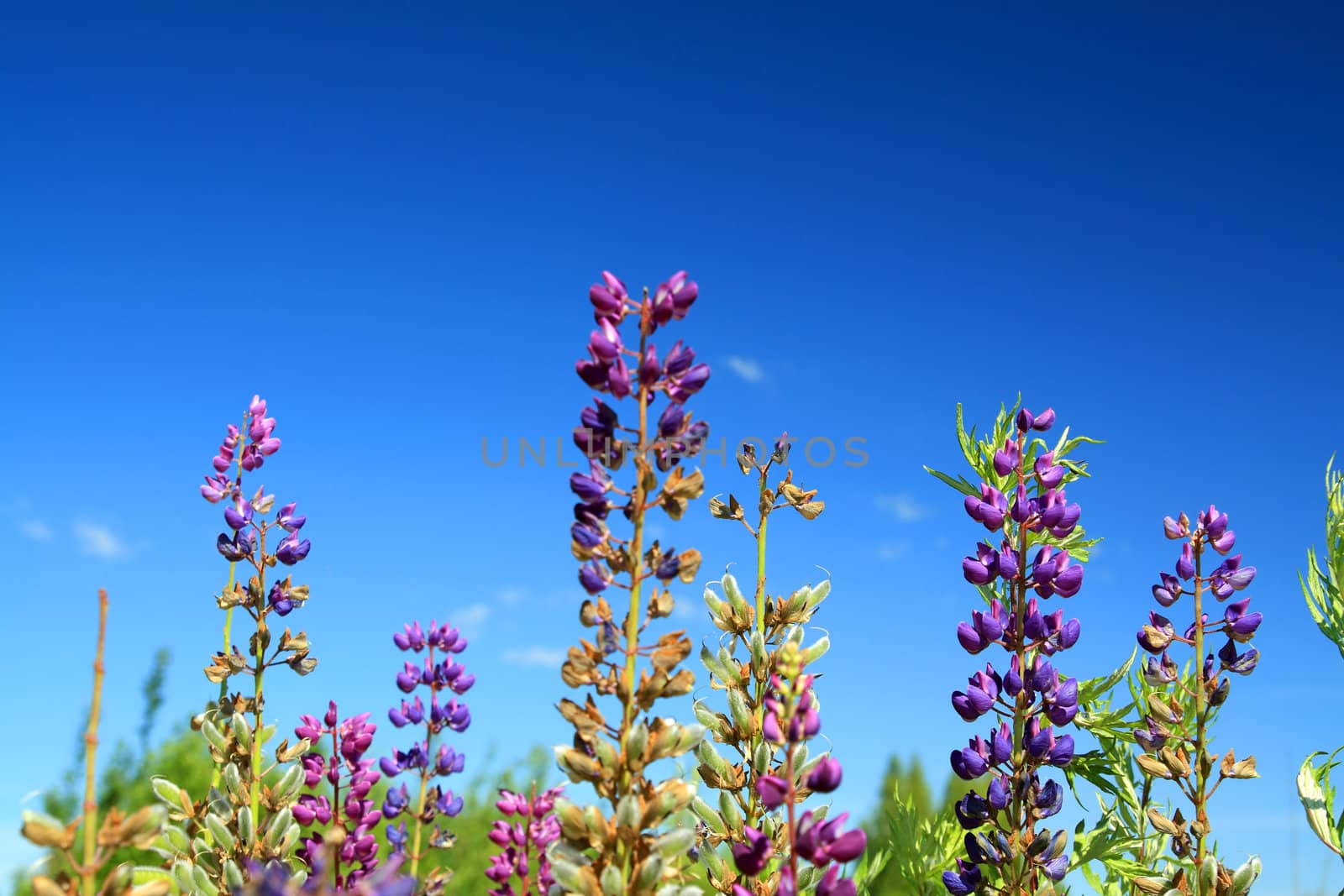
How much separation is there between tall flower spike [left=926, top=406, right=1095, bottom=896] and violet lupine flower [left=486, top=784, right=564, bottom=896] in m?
1.87

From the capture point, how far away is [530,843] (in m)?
4.39

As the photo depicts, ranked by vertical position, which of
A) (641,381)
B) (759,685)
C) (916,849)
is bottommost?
(916,849)

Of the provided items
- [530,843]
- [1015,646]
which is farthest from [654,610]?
[530,843]

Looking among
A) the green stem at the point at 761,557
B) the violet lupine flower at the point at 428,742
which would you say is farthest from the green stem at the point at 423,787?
the green stem at the point at 761,557

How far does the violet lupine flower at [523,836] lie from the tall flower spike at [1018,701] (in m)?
1.87

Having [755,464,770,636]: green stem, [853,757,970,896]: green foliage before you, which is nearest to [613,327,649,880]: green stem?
[755,464,770,636]: green stem

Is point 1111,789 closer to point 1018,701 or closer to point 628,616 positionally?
point 1018,701

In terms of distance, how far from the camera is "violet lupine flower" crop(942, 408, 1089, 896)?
2.87m

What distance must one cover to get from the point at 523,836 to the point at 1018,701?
2.29 m

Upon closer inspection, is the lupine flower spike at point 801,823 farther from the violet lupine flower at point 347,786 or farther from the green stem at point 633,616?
the violet lupine flower at point 347,786

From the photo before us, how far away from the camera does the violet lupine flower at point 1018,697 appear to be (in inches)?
113

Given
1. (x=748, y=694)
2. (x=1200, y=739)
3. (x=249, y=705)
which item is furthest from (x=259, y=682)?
(x=1200, y=739)

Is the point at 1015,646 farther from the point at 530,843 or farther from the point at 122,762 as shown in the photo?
the point at 122,762

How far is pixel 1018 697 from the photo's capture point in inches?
117
